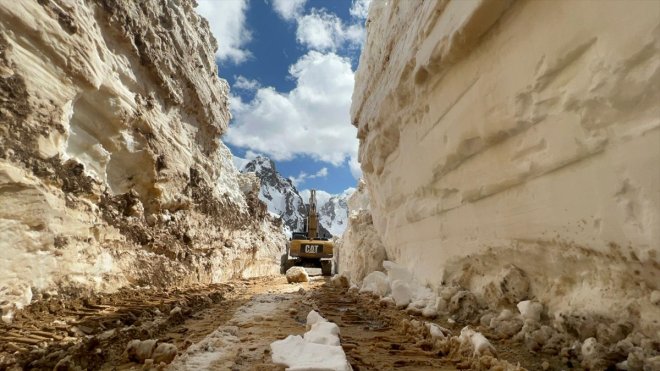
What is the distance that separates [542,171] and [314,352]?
89.2 inches

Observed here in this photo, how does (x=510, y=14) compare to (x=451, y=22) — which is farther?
(x=451, y=22)

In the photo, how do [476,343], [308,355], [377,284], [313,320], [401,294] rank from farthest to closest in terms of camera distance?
[377,284] < [401,294] < [313,320] < [476,343] < [308,355]

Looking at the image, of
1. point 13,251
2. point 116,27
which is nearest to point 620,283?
point 13,251

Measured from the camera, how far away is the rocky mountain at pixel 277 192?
9669 centimetres

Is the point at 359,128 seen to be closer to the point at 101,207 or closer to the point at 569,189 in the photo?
the point at 101,207

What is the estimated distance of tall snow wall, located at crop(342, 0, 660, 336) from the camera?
2.12 meters

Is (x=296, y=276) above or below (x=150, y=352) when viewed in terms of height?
above

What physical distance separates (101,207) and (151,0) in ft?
18.5

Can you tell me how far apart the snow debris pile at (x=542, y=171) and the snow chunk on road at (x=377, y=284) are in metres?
0.75

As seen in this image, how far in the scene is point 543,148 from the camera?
9.48 ft

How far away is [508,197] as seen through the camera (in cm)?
344

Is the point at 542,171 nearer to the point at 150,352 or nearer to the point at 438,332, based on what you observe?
the point at 438,332

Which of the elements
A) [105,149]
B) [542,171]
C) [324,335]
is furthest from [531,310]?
[105,149]

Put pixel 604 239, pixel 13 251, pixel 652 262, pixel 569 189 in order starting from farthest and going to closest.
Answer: pixel 13 251 → pixel 569 189 → pixel 604 239 → pixel 652 262
